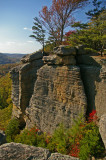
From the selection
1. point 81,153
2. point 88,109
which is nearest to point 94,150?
point 81,153

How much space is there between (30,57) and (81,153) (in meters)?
10.7

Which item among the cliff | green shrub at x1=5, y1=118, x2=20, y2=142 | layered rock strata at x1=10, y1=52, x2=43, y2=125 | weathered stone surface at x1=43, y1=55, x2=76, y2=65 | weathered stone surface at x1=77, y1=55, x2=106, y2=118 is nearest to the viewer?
weathered stone surface at x1=77, y1=55, x2=106, y2=118

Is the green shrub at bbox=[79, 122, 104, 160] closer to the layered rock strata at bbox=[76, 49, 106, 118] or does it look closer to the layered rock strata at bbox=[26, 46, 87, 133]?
the layered rock strata at bbox=[76, 49, 106, 118]

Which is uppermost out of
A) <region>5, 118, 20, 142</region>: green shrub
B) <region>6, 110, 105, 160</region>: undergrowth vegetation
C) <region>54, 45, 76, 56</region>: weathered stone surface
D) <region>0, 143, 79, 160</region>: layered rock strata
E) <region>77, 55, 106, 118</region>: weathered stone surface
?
<region>54, 45, 76, 56</region>: weathered stone surface

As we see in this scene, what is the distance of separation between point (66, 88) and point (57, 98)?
1.53 metres

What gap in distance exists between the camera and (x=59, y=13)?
15945 millimetres

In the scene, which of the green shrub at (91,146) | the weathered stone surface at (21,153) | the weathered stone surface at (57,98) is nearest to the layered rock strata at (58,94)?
the weathered stone surface at (57,98)

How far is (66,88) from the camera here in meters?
9.54

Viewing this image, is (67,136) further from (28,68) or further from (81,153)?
(28,68)

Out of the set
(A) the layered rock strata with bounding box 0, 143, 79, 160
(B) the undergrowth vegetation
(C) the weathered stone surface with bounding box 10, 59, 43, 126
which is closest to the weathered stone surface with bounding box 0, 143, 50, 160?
(A) the layered rock strata with bounding box 0, 143, 79, 160

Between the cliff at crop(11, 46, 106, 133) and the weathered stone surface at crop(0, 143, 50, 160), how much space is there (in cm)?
581

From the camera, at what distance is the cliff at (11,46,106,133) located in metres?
8.54

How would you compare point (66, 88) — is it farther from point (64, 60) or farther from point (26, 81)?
point (26, 81)

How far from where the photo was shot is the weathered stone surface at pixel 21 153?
347cm
